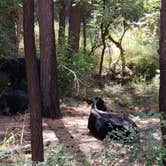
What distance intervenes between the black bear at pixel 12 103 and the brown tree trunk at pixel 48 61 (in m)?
0.48

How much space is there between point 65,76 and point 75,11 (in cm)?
351

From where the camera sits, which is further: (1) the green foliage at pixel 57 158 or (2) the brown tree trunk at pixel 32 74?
(2) the brown tree trunk at pixel 32 74

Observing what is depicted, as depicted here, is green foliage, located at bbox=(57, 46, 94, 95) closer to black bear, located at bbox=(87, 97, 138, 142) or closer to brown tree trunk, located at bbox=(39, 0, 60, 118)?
brown tree trunk, located at bbox=(39, 0, 60, 118)

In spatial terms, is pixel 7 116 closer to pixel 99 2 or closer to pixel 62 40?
pixel 62 40

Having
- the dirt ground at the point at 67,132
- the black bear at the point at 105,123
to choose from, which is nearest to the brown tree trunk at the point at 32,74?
the dirt ground at the point at 67,132

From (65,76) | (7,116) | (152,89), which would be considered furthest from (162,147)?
(152,89)

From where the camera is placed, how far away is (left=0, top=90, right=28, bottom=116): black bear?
960cm

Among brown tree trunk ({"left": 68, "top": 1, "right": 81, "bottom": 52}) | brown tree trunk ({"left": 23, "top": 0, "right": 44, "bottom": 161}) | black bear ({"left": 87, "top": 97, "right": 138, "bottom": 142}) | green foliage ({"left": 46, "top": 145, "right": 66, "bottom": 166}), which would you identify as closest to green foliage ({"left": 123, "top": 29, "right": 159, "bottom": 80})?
brown tree trunk ({"left": 68, "top": 1, "right": 81, "bottom": 52})

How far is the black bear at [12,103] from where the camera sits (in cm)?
960

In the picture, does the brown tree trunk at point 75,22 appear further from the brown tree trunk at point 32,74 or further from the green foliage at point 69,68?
the brown tree trunk at point 32,74

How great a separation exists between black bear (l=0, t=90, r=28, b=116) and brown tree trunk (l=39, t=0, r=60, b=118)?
1.59 ft

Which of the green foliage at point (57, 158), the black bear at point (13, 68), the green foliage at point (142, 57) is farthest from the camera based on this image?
the green foliage at point (142, 57)

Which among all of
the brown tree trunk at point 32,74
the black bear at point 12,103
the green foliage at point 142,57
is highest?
the brown tree trunk at point 32,74

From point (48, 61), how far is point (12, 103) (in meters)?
1.20
